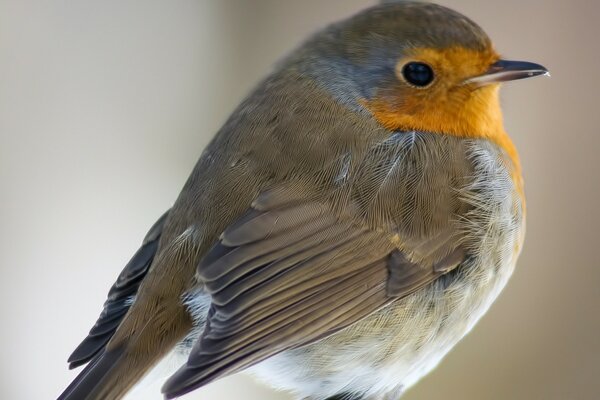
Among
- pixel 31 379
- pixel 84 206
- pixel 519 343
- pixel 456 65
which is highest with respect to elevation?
pixel 456 65

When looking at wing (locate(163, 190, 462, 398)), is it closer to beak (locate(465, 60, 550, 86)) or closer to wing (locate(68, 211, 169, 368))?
wing (locate(68, 211, 169, 368))

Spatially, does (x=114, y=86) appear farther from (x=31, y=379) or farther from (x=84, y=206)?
(x=31, y=379)

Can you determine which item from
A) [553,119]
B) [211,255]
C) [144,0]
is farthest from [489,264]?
[144,0]

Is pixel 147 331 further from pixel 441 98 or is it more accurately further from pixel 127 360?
pixel 441 98

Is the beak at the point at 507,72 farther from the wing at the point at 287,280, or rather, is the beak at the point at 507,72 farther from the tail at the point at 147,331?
the tail at the point at 147,331

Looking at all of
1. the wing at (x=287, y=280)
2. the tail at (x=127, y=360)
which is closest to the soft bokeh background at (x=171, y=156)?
the wing at (x=287, y=280)

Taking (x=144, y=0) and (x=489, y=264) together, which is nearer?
(x=489, y=264)

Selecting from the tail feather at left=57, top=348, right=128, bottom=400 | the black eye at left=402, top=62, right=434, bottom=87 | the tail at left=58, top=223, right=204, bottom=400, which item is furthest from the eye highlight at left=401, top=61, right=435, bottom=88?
the tail feather at left=57, top=348, right=128, bottom=400
